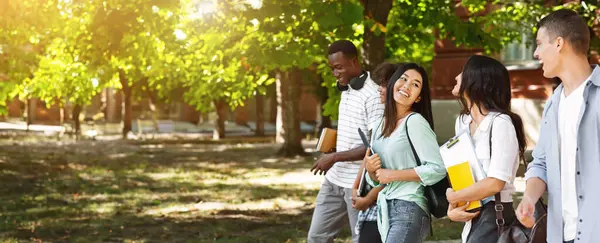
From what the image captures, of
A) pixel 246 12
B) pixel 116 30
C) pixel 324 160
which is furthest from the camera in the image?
pixel 116 30

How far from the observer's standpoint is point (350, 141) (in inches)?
229

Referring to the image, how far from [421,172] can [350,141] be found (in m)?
1.14

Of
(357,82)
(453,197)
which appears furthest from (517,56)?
(453,197)

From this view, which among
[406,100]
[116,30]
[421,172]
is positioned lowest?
[421,172]

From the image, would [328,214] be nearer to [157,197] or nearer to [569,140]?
[569,140]

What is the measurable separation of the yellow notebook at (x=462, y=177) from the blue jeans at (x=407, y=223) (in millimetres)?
621

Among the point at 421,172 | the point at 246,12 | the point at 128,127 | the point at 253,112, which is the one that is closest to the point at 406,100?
the point at 421,172

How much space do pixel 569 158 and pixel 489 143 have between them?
55 centimetres

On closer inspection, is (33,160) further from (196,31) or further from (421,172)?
(421,172)

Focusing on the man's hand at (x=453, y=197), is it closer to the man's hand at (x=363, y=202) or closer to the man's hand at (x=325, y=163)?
the man's hand at (x=363, y=202)

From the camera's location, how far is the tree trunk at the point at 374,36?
12414mm

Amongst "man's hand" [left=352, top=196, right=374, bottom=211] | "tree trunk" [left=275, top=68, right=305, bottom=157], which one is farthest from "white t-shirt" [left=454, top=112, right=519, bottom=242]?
"tree trunk" [left=275, top=68, right=305, bottom=157]

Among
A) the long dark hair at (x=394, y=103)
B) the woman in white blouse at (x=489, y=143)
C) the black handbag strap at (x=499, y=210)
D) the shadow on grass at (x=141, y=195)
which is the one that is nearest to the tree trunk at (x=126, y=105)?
the shadow on grass at (x=141, y=195)

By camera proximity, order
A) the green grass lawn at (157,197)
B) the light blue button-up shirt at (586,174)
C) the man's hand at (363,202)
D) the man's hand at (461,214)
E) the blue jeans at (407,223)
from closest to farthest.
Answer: the light blue button-up shirt at (586,174)
the man's hand at (461,214)
the blue jeans at (407,223)
the man's hand at (363,202)
the green grass lawn at (157,197)
